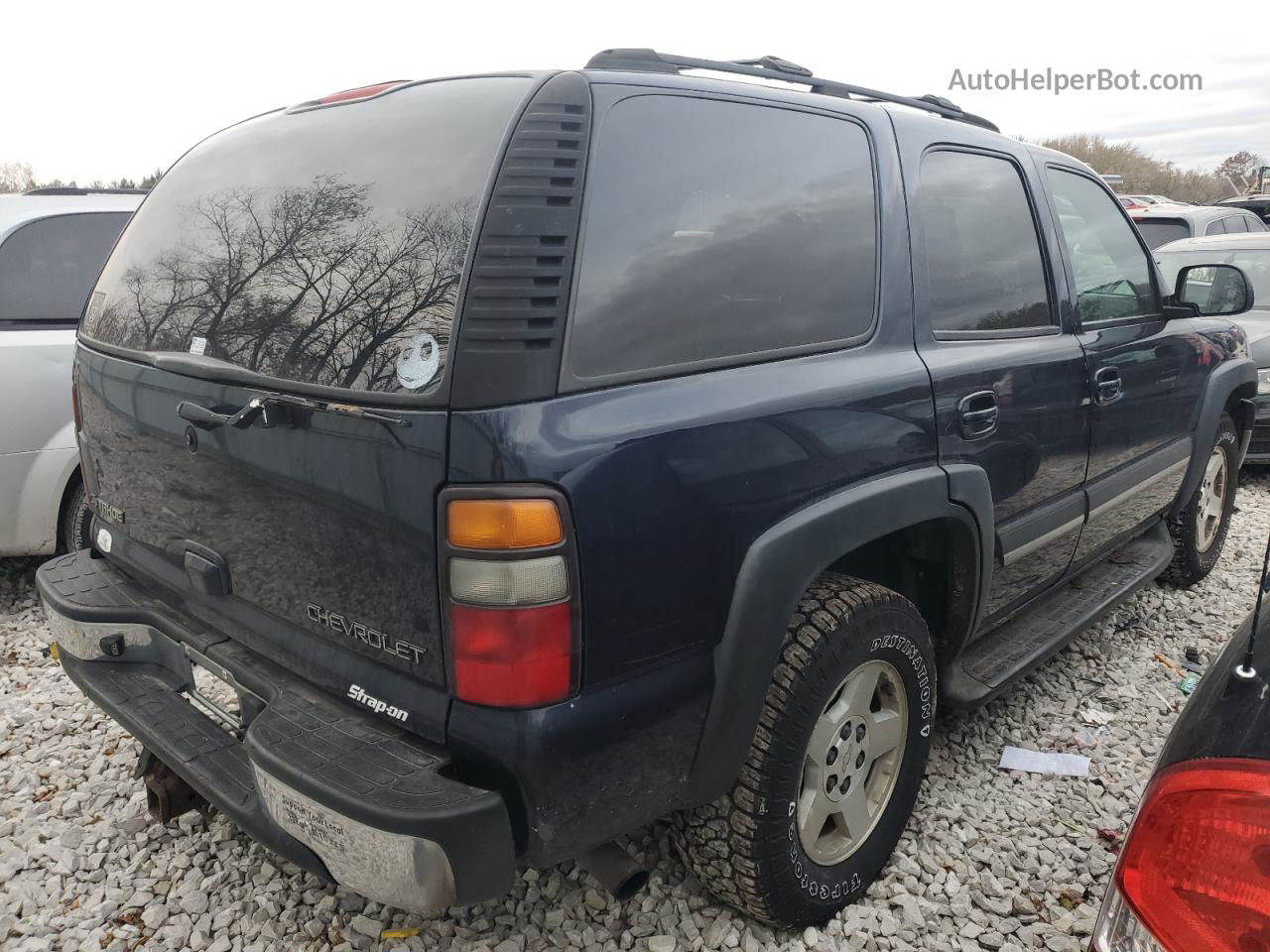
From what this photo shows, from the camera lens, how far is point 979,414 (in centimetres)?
249

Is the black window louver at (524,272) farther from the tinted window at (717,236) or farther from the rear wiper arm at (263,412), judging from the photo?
the rear wiper arm at (263,412)

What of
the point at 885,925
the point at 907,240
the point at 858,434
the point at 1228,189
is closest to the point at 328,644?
the point at 858,434

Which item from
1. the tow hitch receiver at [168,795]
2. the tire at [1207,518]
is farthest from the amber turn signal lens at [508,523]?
the tire at [1207,518]

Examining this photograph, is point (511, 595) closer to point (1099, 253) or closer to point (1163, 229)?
point (1099, 253)

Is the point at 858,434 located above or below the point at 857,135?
below

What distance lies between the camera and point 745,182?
203 cm

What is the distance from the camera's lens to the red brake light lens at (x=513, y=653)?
1.58 m

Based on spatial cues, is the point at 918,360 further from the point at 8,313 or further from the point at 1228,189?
the point at 1228,189

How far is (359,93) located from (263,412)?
890mm

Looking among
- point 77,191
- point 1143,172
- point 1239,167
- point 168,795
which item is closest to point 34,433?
point 77,191

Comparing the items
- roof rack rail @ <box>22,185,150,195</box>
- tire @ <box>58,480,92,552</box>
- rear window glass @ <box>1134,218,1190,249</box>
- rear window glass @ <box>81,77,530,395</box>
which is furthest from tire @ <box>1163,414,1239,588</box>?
rear window glass @ <box>1134,218,1190,249</box>

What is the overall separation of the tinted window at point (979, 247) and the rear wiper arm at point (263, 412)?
5.04 feet

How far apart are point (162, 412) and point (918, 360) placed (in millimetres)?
1853

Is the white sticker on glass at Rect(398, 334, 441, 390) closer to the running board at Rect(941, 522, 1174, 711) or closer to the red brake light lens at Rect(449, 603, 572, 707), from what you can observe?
the red brake light lens at Rect(449, 603, 572, 707)
